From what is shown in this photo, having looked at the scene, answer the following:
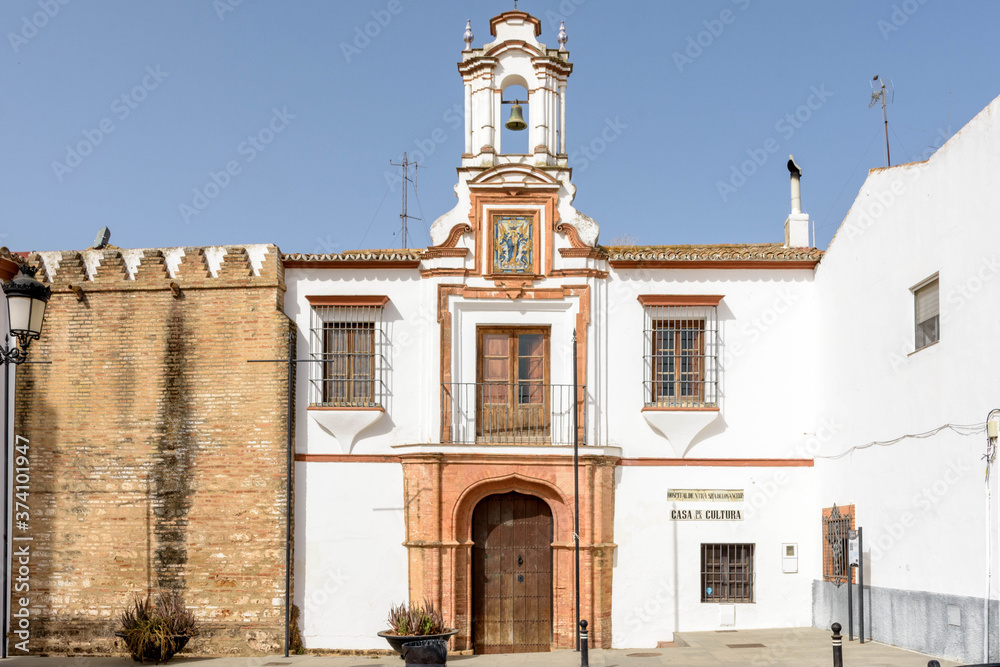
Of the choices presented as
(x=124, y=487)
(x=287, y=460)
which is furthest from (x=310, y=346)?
(x=124, y=487)

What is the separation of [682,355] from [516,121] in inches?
195

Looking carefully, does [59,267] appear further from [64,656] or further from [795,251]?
[795,251]

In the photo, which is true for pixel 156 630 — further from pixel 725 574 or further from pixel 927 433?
pixel 927 433

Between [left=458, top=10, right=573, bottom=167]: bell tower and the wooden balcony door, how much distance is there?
9.86ft

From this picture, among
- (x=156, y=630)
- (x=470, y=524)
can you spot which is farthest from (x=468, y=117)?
(x=156, y=630)

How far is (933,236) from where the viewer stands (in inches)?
518

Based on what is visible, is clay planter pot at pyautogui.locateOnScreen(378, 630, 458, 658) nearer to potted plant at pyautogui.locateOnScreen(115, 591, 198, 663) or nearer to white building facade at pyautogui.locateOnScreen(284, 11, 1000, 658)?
white building facade at pyautogui.locateOnScreen(284, 11, 1000, 658)

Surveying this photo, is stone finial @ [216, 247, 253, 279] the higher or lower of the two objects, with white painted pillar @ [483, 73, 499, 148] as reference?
lower

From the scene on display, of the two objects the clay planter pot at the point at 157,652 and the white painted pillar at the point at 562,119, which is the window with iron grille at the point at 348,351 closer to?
the white painted pillar at the point at 562,119

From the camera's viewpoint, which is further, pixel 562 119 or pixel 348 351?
pixel 562 119

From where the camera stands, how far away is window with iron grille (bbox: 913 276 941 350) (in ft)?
43.3

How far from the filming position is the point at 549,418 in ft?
57.4

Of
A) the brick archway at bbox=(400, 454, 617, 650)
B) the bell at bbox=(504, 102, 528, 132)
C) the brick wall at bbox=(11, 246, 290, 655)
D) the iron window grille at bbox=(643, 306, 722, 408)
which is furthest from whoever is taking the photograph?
the bell at bbox=(504, 102, 528, 132)

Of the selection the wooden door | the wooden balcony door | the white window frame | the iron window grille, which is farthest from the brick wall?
the white window frame
